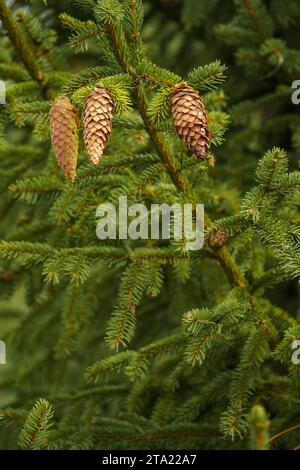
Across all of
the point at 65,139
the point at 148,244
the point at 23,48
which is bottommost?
the point at 65,139

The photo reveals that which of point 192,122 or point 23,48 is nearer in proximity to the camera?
point 192,122

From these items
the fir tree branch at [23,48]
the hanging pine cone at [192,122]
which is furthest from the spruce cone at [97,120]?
the fir tree branch at [23,48]

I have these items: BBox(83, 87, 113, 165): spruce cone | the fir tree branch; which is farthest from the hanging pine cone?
the fir tree branch

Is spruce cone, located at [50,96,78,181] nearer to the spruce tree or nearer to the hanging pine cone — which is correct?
the spruce tree

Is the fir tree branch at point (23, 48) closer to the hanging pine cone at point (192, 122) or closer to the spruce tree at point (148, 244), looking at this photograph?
the spruce tree at point (148, 244)

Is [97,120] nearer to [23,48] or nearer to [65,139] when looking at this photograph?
[65,139]

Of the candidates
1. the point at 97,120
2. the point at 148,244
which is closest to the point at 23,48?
the point at 148,244

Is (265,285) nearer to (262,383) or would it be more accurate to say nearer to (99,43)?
(262,383)
